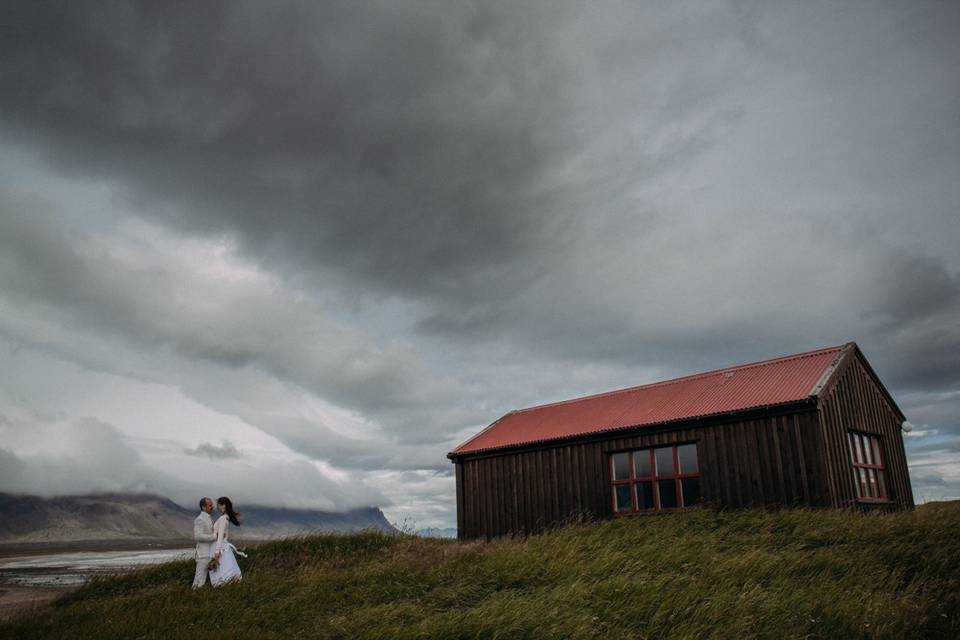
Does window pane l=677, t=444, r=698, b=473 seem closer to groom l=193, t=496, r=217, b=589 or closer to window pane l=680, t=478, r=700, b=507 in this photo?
window pane l=680, t=478, r=700, b=507

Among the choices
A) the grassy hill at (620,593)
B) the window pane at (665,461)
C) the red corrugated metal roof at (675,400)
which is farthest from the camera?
the window pane at (665,461)

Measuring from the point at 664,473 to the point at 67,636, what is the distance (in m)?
15.6

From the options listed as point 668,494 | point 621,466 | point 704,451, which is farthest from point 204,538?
point 704,451

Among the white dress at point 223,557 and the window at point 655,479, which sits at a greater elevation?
the window at point 655,479

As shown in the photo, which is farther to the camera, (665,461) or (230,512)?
(665,461)

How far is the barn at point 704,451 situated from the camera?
17.8 meters

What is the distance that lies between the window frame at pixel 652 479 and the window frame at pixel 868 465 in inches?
182

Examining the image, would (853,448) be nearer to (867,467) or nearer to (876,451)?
(867,467)

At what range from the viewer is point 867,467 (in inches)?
787

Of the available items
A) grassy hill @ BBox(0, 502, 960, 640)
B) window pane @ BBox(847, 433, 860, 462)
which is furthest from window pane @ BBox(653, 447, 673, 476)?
window pane @ BBox(847, 433, 860, 462)

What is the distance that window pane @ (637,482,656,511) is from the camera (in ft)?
66.0

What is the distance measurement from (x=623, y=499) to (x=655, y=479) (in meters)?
1.35

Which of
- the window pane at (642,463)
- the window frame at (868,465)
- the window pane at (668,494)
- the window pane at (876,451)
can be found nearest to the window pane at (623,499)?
the window pane at (642,463)

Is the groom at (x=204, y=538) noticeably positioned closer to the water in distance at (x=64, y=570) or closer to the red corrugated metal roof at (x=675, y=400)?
the water in distance at (x=64, y=570)
